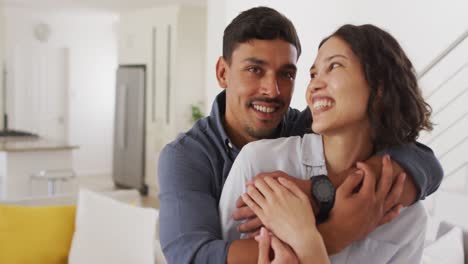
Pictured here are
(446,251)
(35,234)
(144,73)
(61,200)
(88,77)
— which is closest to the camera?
(446,251)

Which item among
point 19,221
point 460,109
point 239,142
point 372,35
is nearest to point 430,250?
point 239,142

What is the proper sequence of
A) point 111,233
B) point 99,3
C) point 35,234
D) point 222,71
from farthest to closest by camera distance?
point 99,3 → point 35,234 → point 111,233 → point 222,71

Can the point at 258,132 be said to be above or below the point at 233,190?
above

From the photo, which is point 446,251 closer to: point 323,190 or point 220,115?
point 220,115

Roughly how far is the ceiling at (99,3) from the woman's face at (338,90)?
21.4 feet

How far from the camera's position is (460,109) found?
4.23m

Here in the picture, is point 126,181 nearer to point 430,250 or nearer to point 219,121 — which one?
point 430,250

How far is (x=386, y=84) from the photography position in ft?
4.27

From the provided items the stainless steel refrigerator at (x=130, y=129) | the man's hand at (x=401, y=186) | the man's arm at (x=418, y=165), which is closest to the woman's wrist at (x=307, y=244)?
the man's hand at (x=401, y=186)

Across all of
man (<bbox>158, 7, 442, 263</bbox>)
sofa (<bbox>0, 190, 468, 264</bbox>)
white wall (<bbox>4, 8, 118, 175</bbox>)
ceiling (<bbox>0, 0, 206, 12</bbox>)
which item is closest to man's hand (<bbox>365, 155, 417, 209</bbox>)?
man (<bbox>158, 7, 442, 263</bbox>)

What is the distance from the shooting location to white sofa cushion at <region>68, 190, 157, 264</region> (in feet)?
10.7

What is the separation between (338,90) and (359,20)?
2.64 m

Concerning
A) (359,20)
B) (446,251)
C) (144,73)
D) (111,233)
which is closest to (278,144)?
(446,251)

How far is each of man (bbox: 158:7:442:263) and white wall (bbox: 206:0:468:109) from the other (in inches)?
88.0
